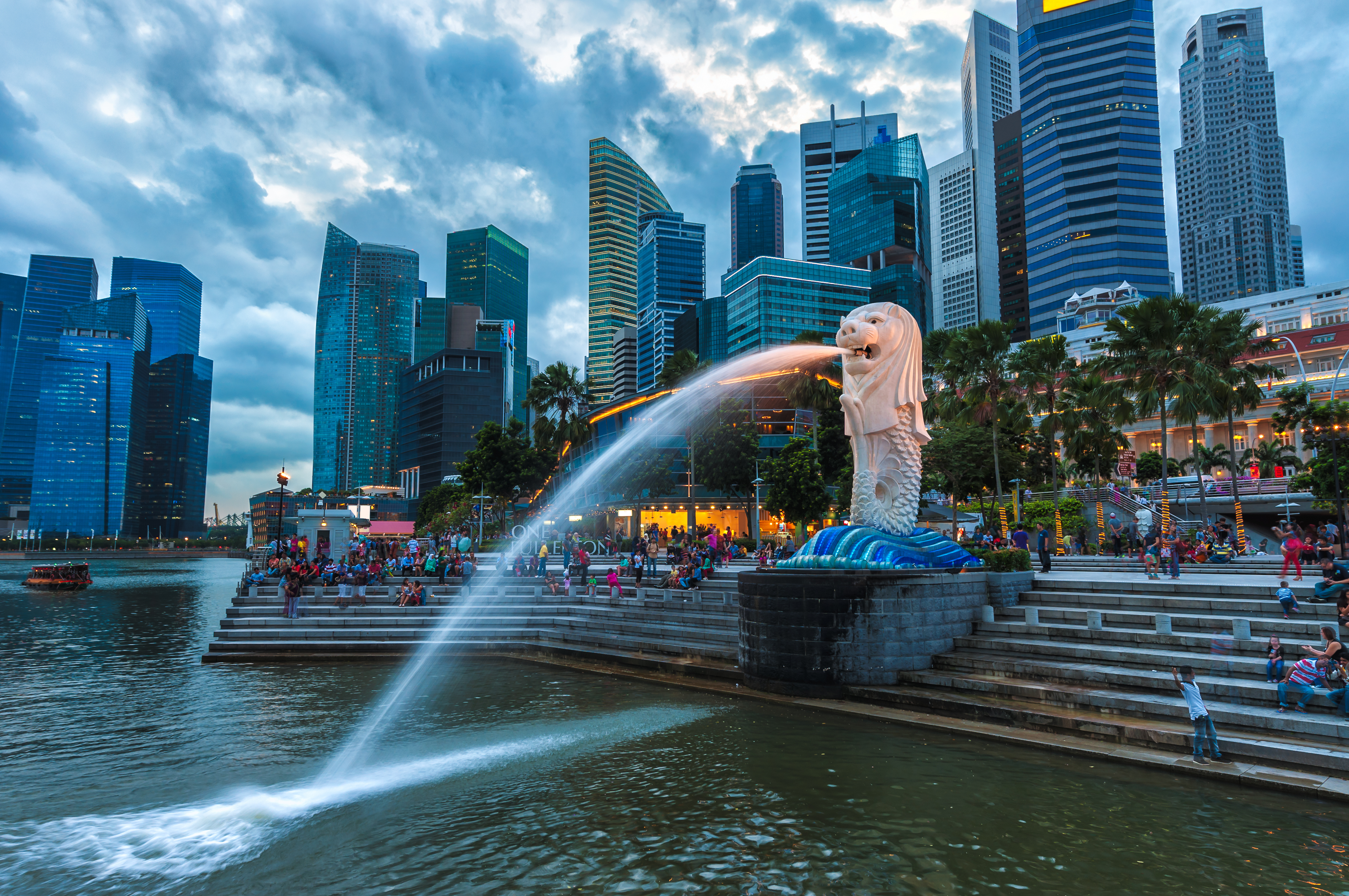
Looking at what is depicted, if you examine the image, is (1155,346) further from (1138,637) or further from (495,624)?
(495,624)

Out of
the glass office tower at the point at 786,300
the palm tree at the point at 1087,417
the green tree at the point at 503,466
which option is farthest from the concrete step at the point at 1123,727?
the glass office tower at the point at 786,300

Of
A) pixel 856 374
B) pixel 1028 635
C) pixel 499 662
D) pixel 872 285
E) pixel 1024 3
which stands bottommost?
pixel 499 662

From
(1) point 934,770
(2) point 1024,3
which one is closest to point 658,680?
(1) point 934,770

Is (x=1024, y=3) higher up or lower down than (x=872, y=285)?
higher up

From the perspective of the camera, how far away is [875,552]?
15.7 m

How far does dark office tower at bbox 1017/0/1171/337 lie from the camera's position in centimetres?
14062

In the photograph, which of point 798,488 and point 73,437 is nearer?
point 798,488

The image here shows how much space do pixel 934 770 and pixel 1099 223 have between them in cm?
16272

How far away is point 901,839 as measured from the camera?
27.3 ft

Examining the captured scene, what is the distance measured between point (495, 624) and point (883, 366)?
14.7 m

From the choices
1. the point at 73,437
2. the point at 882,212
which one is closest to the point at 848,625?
the point at 882,212

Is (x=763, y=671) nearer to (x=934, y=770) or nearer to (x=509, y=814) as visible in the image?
(x=934, y=770)

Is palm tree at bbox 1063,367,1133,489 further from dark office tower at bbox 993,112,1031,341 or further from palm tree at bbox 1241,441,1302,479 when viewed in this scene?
dark office tower at bbox 993,112,1031,341

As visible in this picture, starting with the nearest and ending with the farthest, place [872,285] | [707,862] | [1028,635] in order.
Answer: [707,862]
[1028,635]
[872,285]
